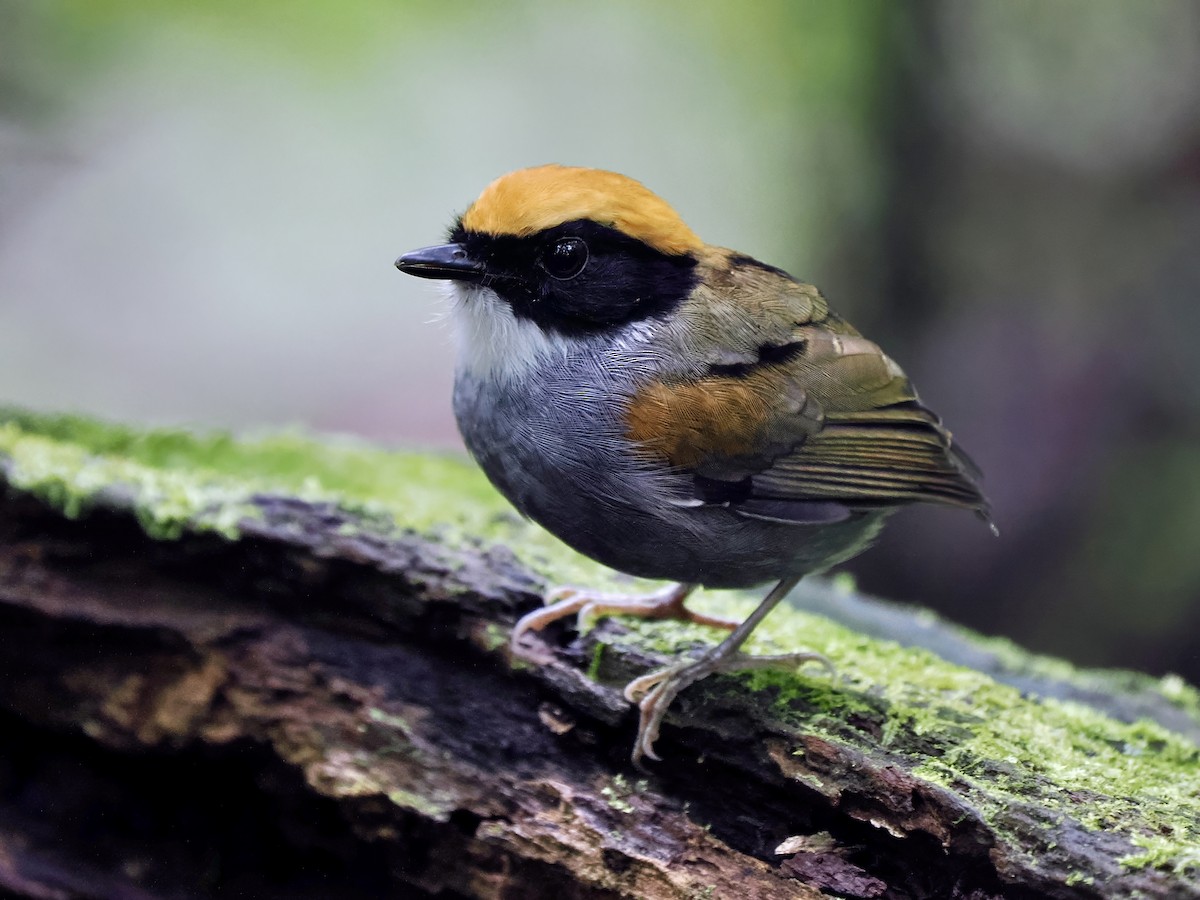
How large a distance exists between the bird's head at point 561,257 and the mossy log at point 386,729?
89 cm

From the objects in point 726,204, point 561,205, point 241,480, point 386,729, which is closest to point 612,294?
point 561,205

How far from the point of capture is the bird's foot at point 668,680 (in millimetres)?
2631

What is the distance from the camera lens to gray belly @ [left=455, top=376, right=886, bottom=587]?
8.52 ft

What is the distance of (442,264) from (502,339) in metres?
0.27

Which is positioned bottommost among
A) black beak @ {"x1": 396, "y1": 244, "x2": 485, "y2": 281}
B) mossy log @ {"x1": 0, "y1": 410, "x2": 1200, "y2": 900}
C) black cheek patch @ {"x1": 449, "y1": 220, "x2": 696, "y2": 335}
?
mossy log @ {"x1": 0, "y1": 410, "x2": 1200, "y2": 900}

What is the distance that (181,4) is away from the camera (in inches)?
254

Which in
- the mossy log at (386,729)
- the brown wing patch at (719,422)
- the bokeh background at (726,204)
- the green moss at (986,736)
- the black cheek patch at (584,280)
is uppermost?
the bokeh background at (726,204)

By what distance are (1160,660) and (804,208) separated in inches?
146

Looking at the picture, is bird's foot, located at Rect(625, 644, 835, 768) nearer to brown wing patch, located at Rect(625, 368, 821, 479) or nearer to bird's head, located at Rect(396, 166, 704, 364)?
brown wing patch, located at Rect(625, 368, 821, 479)

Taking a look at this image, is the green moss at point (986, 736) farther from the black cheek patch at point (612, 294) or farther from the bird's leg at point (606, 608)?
the black cheek patch at point (612, 294)

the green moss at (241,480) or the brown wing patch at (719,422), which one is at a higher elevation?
the brown wing patch at (719,422)

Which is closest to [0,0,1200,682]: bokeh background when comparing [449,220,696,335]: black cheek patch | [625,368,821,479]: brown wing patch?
[449,220,696,335]: black cheek patch

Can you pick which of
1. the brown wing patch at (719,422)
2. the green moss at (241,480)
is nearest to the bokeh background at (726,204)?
the green moss at (241,480)

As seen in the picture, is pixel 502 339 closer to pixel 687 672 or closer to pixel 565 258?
pixel 565 258
